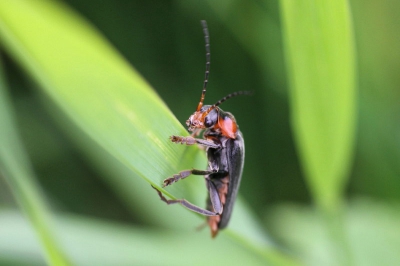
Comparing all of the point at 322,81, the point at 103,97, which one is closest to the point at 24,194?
the point at 103,97

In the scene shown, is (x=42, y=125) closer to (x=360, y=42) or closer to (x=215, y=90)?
(x=215, y=90)

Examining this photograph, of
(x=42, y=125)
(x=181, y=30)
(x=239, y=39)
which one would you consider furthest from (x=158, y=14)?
(x=42, y=125)

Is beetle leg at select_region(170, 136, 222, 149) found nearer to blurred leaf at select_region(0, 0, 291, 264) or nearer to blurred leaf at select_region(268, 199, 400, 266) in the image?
blurred leaf at select_region(0, 0, 291, 264)

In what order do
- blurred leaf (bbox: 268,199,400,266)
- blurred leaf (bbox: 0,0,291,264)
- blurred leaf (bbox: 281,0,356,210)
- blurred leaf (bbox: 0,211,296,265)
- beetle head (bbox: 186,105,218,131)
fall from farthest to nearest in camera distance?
blurred leaf (bbox: 268,199,400,266)
blurred leaf (bbox: 0,211,296,265)
beetle head (bbox: 186,105,218,131)
blurred leaf (bbox: 281,0,356,210)
blurred leaf (bbox: 0,0,291,264)

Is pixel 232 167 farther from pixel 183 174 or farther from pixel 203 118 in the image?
pixel 183 174

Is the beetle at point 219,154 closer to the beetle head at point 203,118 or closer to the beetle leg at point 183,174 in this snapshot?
the beetle head at point 203,118

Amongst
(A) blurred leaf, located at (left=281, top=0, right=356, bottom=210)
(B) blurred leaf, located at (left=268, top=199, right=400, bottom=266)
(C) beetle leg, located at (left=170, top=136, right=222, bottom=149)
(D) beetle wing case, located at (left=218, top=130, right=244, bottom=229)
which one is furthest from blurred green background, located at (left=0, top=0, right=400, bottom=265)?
(C) beetle leg, located at (left=170, top=136, right=222, bottom=149)
